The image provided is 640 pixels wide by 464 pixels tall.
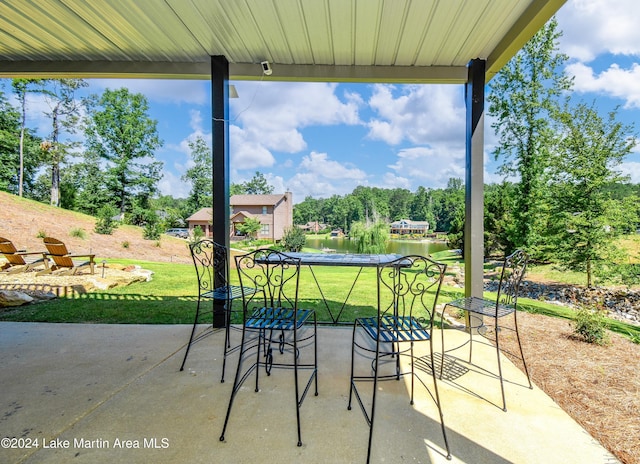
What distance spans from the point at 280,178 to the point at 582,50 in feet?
24.5

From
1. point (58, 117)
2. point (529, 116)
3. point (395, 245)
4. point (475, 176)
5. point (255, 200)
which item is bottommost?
point (395, 245)

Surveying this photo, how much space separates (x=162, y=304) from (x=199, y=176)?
6.71 m

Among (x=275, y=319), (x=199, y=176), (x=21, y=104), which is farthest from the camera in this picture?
(x=199, y=176)

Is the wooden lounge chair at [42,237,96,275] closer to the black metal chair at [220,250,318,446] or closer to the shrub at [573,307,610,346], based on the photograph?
the black metal chair at [220,250,318,446]

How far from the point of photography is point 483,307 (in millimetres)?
2152

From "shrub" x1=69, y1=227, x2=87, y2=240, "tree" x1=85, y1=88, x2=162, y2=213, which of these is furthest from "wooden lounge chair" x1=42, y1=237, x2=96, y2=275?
"tree" x1=85, y1=88, x2=162, y2=213

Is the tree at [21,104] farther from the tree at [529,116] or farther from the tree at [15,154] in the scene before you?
the tree at [529,116]

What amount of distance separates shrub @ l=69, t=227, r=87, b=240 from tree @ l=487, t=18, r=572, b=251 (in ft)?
34.8

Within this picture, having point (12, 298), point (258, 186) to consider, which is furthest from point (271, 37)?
point (258, 186)

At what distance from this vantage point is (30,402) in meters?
1.83

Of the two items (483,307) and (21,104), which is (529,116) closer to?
(483,307)

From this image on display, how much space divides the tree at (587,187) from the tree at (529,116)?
0.65 m

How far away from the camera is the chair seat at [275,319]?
1.77 m

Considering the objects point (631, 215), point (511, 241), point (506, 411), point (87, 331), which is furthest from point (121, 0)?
point (511, 241)
